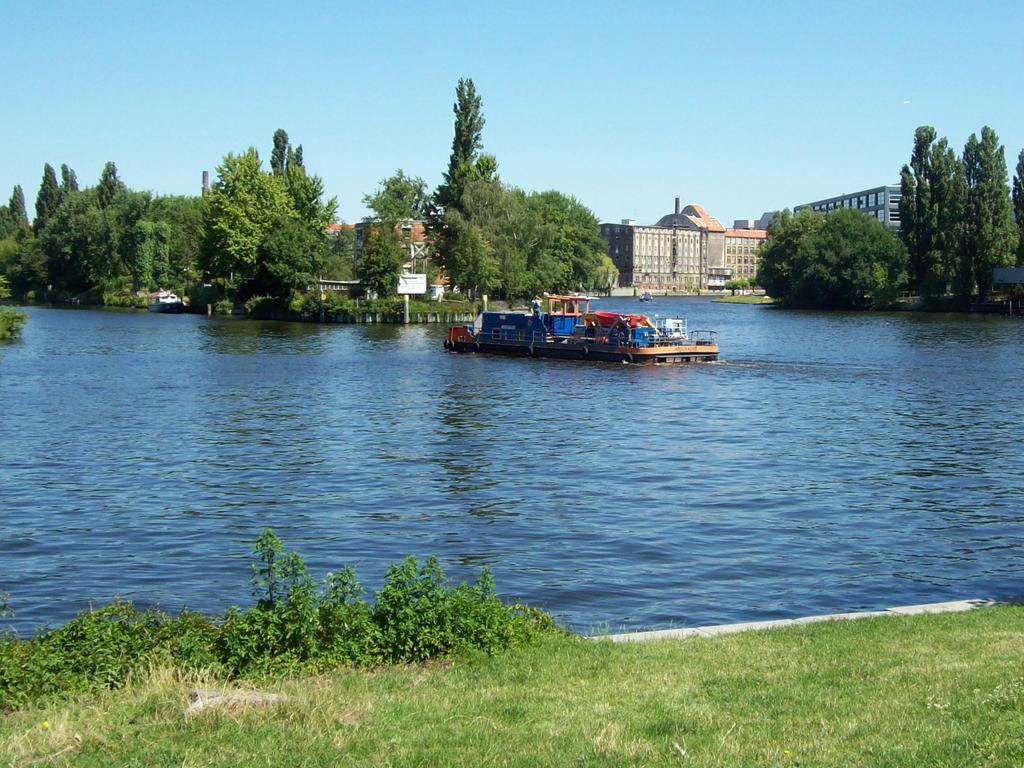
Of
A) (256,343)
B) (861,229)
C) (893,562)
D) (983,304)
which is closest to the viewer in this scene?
(893,562)

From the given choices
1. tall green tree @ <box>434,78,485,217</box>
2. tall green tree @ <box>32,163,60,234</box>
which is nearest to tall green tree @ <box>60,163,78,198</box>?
tall green tree @ <box>32,163,60,234</box>

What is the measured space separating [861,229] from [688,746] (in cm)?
13726

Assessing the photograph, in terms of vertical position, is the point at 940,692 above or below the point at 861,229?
below

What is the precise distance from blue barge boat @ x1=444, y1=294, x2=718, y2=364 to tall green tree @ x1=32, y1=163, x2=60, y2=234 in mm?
110020

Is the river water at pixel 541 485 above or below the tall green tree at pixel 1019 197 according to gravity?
below

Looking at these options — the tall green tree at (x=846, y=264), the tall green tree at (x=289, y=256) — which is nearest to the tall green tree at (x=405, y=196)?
the tall green tree at (x=289, y=256)

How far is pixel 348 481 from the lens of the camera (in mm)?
27406

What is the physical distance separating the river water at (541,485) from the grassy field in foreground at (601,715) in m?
4.71

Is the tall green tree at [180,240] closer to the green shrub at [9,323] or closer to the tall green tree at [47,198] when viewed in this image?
the tall green tree at [47,198]

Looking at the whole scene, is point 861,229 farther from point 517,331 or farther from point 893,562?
point 893,562

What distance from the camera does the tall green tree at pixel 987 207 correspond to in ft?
383

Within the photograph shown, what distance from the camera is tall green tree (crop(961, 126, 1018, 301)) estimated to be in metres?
117

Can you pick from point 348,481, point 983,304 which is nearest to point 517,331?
point 348,481

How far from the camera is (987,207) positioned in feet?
384
